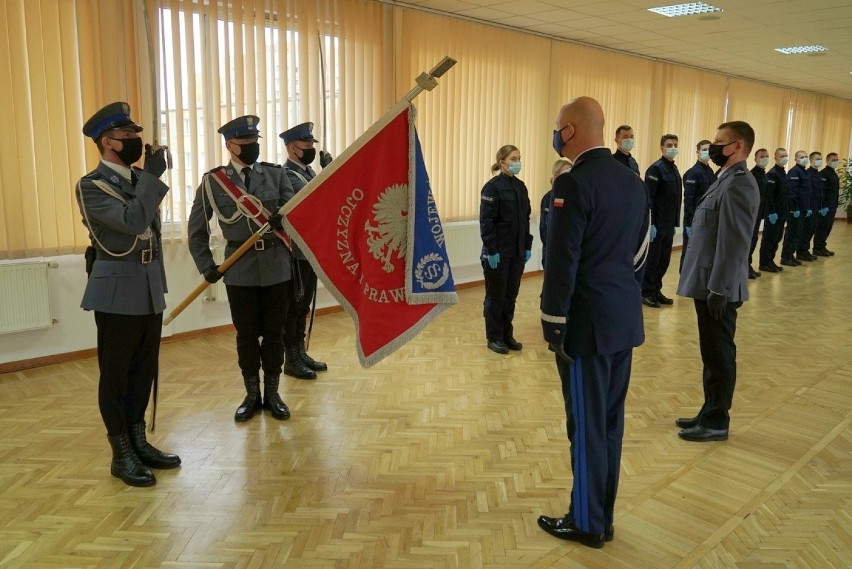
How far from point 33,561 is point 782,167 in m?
9.54

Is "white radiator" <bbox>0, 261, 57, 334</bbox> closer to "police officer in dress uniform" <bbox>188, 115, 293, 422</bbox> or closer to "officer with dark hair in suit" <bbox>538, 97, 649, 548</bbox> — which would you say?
"police officer in dress uniform" <bbox>188, 115, 293, 422</bbox>

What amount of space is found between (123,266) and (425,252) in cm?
133

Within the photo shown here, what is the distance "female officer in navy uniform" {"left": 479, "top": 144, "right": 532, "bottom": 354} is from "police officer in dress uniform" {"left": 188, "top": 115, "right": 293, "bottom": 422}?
1756mm

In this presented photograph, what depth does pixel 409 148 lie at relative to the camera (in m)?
2.62

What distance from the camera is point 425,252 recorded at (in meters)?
2.68

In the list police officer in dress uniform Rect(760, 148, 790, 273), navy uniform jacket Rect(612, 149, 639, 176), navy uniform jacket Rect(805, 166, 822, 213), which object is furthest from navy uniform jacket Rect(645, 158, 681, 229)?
navy uniform jacket Rect(805, 166, 822, 213)

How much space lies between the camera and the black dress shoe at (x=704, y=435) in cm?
361

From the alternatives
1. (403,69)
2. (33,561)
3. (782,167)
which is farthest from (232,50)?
(782,167)

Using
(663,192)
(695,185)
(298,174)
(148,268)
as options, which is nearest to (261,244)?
(148,268)

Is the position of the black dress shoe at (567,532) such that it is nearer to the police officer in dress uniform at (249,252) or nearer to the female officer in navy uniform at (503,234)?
the police officer in dress uniform at (249,252)

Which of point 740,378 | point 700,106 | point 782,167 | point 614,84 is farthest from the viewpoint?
point 700,106

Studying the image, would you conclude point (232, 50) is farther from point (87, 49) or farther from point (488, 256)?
point (488, 256)

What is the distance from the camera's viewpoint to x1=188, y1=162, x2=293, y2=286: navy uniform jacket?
362 cm

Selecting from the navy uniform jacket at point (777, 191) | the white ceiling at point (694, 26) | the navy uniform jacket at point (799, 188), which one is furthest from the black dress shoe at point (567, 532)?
the navy uniform jacket at point (799, 188)
